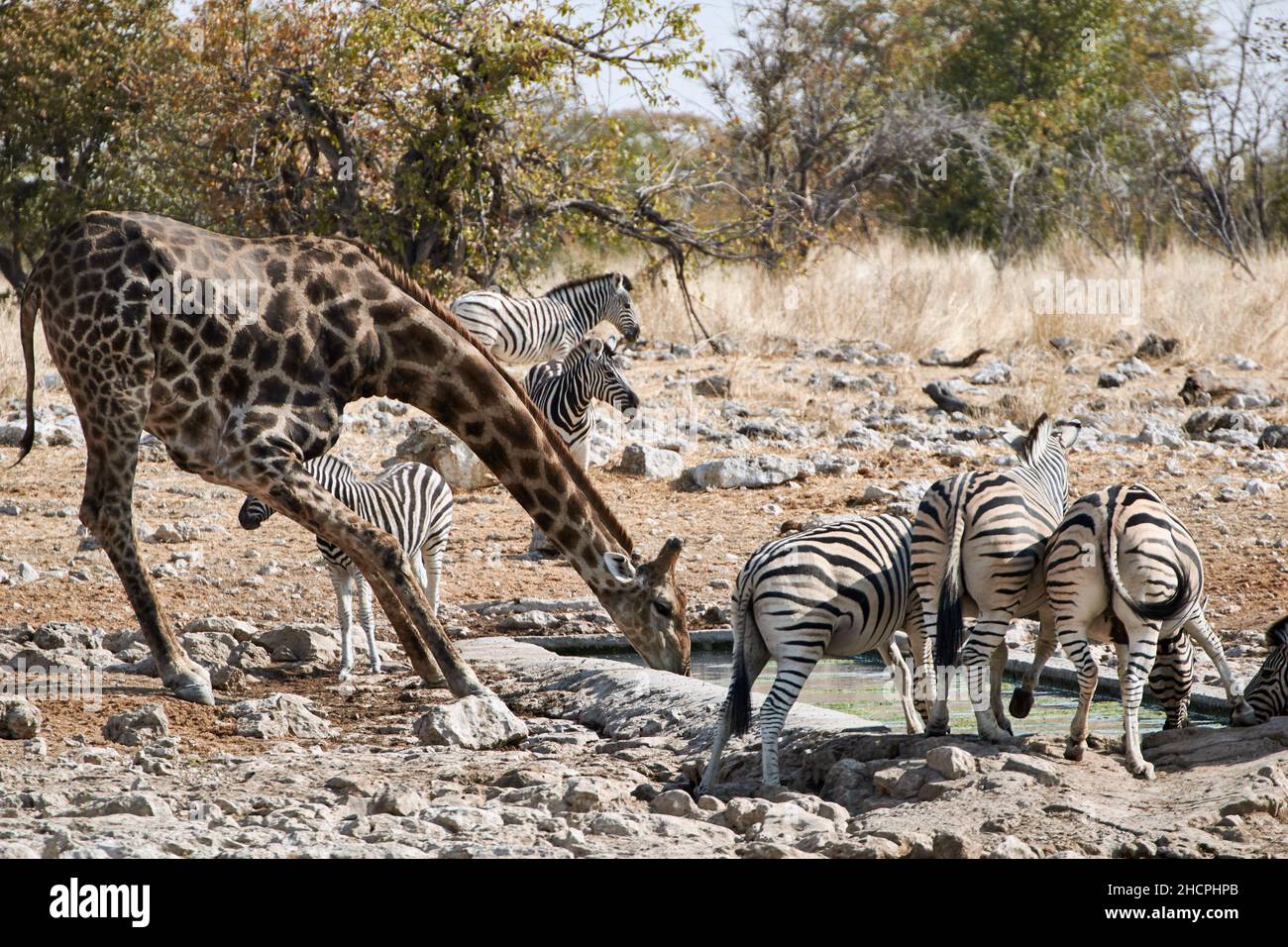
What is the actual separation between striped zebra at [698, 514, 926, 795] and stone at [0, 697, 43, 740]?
2579 millimetres

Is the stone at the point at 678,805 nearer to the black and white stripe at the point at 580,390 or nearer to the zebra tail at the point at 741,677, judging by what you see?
the zebra tail at the point at 741,677

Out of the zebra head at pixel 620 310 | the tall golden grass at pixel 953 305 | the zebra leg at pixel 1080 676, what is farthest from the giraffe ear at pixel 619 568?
the tall golden grass at pixel 953 305

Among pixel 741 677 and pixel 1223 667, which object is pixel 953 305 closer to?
pixel 1223 667

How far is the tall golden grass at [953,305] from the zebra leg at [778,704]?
11.8 m

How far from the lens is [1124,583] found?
516 cm

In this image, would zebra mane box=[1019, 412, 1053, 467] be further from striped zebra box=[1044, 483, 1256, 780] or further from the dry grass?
the dry grass

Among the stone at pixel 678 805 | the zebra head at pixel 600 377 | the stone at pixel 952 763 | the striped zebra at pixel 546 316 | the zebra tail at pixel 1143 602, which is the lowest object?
the stone at pixel 678 805

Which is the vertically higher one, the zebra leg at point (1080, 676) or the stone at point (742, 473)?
the stone at point (742, 473)

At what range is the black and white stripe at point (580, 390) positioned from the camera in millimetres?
11008

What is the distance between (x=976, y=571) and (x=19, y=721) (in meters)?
3.60

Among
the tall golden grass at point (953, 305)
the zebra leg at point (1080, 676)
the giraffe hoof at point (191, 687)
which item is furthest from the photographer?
the tall golden grass at point (953, 305)

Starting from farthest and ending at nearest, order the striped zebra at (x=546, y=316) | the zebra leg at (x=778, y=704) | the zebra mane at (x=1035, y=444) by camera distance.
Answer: the striped zebra at (x=546, y=316)
the zebra mane at (x=1035, y=444)
the zebra leg at (x=778, y=704)
